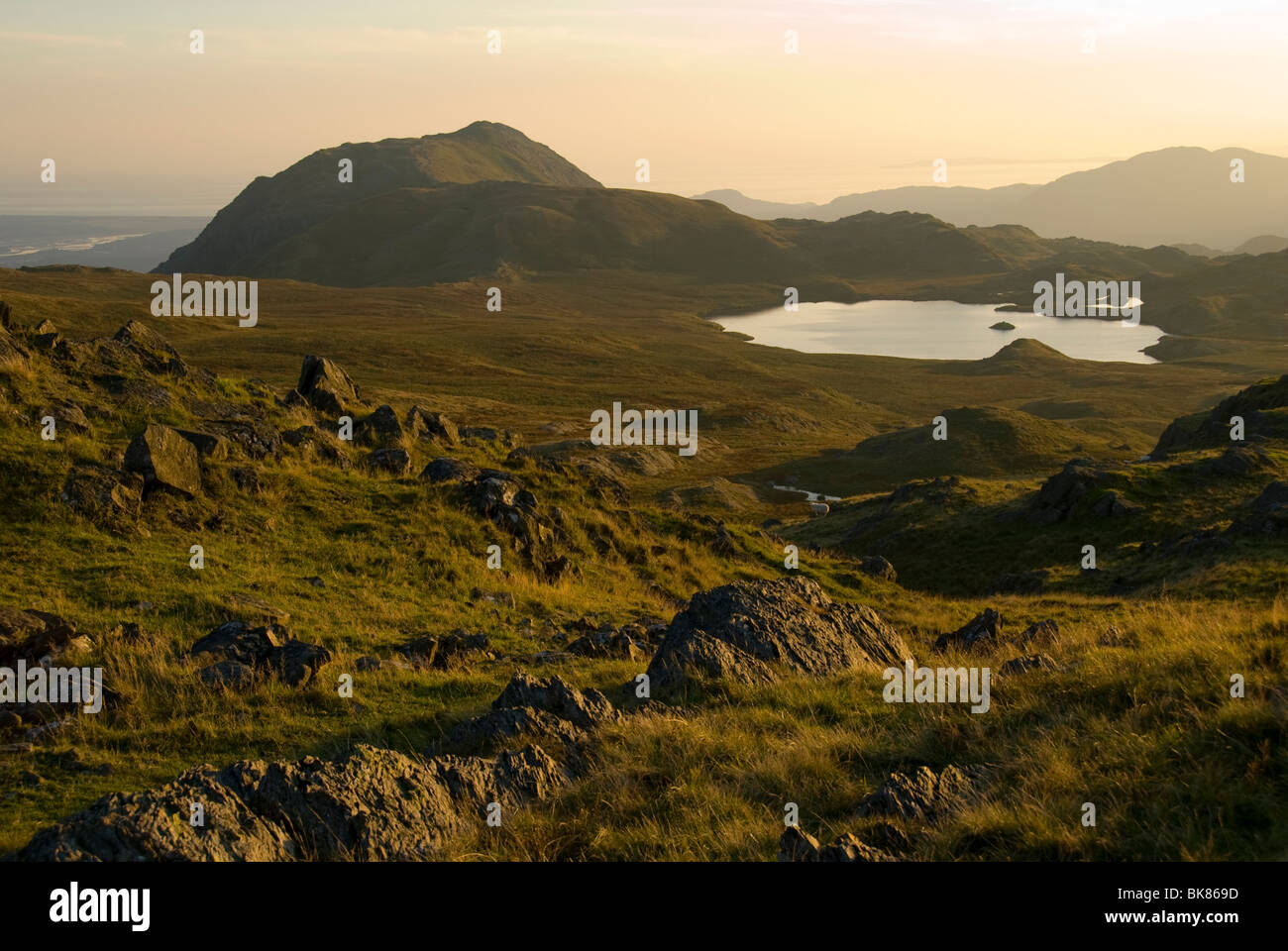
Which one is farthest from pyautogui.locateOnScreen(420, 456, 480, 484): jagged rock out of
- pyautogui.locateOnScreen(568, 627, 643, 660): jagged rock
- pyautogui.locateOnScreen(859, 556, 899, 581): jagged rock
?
pyautogui.locateOnScreen(859, 556, 899, 581): jagged rock

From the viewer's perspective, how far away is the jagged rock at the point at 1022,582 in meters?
34.1

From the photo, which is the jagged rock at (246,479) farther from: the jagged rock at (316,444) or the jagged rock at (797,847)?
the jagged rock at (797,847)

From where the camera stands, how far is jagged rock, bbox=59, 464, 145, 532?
17891 mm

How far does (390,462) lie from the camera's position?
86.4 feet

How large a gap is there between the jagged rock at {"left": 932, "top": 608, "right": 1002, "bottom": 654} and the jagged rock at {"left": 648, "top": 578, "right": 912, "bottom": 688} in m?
2.16

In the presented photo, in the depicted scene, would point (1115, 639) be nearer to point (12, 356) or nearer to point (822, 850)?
point (822, 850)

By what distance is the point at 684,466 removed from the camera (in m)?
76.8

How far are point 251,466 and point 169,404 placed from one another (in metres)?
4.28

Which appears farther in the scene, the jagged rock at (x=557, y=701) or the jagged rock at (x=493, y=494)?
the jagged rock at (x=493, y=494)

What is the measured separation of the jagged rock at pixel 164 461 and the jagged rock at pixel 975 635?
1667 centimetres

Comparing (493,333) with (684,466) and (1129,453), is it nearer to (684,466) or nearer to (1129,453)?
(684,466)

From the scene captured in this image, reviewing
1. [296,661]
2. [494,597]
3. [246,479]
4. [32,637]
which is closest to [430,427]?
[246,479]

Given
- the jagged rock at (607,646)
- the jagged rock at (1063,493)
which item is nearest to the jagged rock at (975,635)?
the jagged rock at (607,646)

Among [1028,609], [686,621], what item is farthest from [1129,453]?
[686,621]
